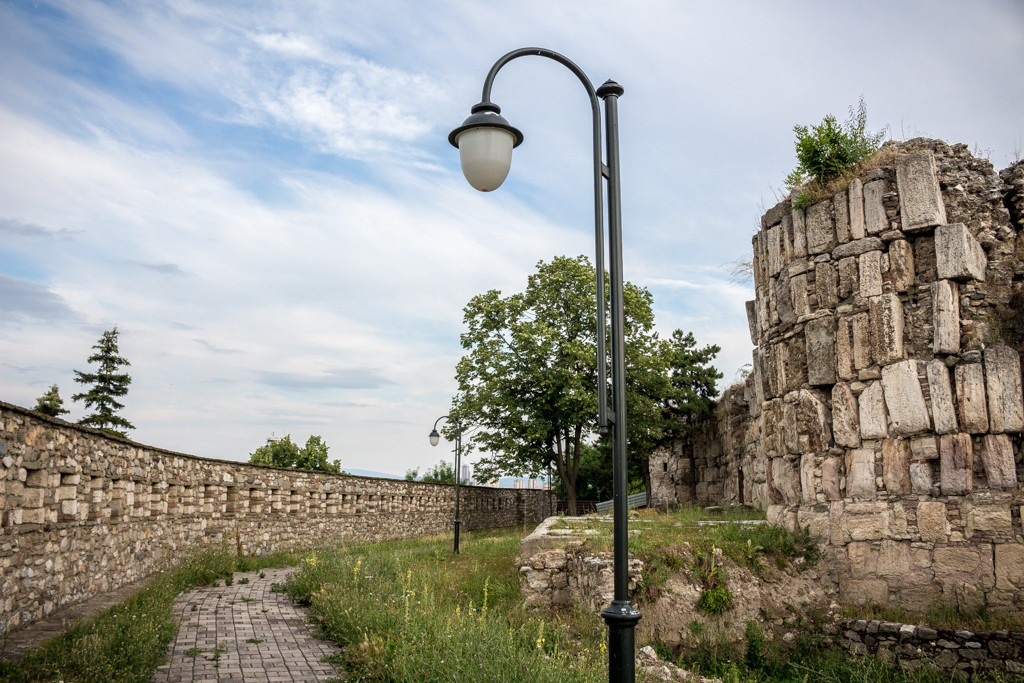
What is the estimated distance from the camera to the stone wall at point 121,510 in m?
6.50

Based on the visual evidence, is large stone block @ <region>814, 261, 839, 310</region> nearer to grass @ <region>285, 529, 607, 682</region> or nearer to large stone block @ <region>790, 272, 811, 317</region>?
large stone block @ <region>790, 272, 811, 317</region>

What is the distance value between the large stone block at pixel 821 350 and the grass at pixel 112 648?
355 inches

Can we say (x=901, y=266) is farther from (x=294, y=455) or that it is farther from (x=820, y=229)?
(x=294, y=455)

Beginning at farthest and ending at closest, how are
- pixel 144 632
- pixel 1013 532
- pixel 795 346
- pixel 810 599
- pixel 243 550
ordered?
pixel 243 550
pixel 795 346
pixel 810 599
pixel 1013 532
pixel 144 632

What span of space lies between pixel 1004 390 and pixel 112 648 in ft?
32.9

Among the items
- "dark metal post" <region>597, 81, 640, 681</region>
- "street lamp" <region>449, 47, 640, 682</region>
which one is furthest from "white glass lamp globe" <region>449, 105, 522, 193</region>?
"dark metal post" <region>597, 81, 640, 681</region>

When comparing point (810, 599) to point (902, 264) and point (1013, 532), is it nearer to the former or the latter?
point (1013, 532)

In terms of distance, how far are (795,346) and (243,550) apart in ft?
37.9

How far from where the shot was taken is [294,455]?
108 feet

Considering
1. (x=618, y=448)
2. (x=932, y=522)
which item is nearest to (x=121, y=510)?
(x=618, y=448)

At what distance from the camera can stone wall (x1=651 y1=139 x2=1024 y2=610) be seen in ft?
28.9

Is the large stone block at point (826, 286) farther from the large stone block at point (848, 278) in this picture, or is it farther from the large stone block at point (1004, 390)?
the large stone block at point (1004, 390)

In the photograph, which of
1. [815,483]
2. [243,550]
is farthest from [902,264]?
[243,550]

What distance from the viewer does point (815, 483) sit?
34.0 feet
